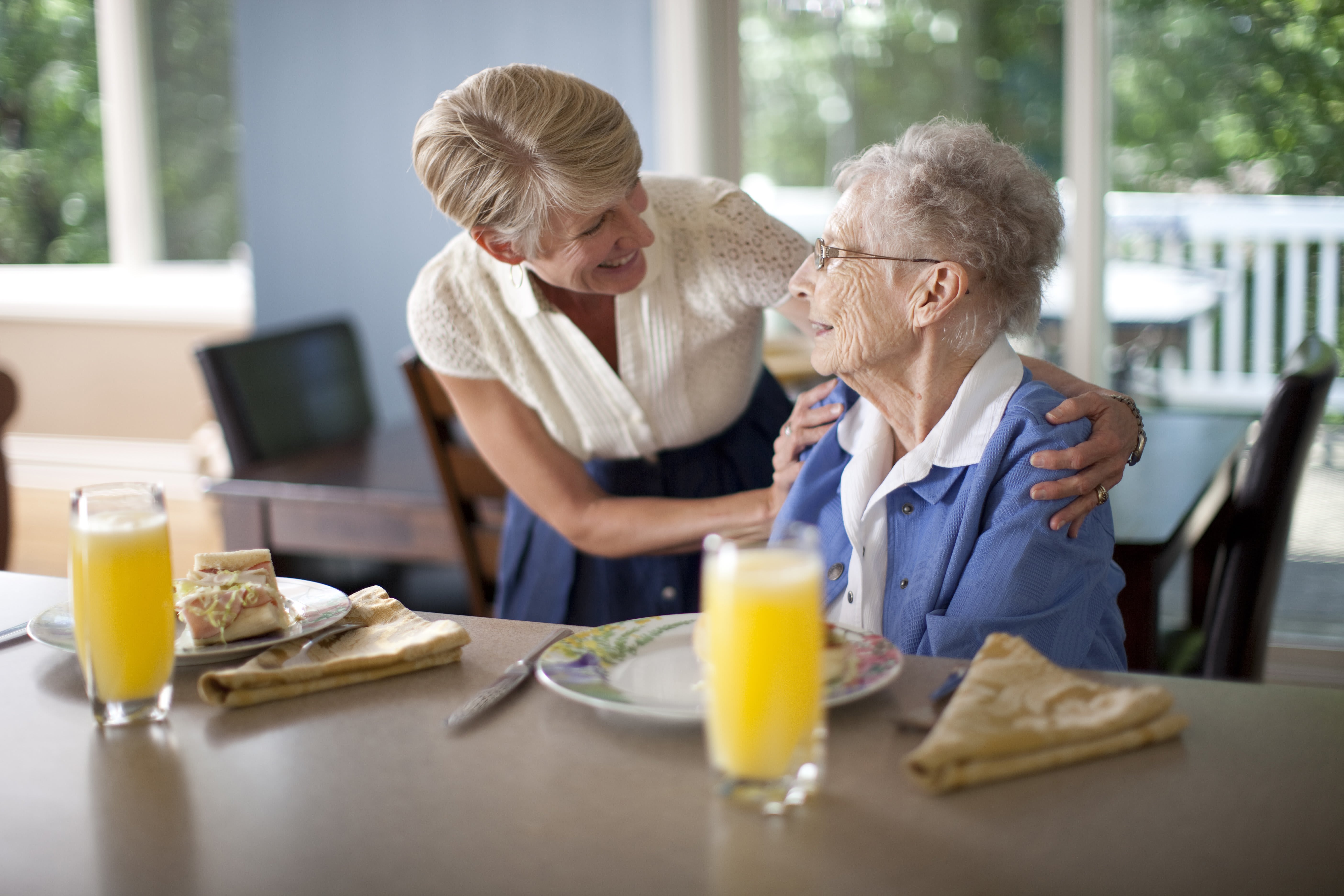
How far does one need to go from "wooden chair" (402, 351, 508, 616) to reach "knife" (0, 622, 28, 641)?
0.92 metres

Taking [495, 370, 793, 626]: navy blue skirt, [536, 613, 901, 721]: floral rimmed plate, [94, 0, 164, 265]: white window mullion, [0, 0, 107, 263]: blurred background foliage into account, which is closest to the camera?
[536, 613, 901, 721]: floral rimmed plate

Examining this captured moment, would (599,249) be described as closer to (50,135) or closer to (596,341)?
(596,341)

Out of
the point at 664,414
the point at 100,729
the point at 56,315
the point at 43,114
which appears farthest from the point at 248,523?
the point at 43,114

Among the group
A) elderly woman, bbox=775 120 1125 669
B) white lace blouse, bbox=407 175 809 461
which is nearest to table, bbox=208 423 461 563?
white lace blouse, bbox=407 175 809 461

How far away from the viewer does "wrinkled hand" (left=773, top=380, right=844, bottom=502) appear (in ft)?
5.09

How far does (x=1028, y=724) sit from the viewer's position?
83 centimetres

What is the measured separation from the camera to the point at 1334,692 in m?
0.94

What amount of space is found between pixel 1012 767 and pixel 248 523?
1.94 meters

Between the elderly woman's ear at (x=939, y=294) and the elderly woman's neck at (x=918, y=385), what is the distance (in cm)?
4

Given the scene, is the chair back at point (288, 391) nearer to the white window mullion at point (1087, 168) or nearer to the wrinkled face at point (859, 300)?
the wrinkled face at point (859, 300)

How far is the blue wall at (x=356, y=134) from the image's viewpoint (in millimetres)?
3883

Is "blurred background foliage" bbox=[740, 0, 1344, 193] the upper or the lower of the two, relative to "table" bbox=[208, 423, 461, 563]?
upper

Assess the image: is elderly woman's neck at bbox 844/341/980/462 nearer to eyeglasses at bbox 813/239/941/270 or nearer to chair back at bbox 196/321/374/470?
eyeglasses at bbox 813/239/941/270

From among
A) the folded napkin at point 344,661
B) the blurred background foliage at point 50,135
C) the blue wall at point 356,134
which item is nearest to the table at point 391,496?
the folded napkin at point 344,661
